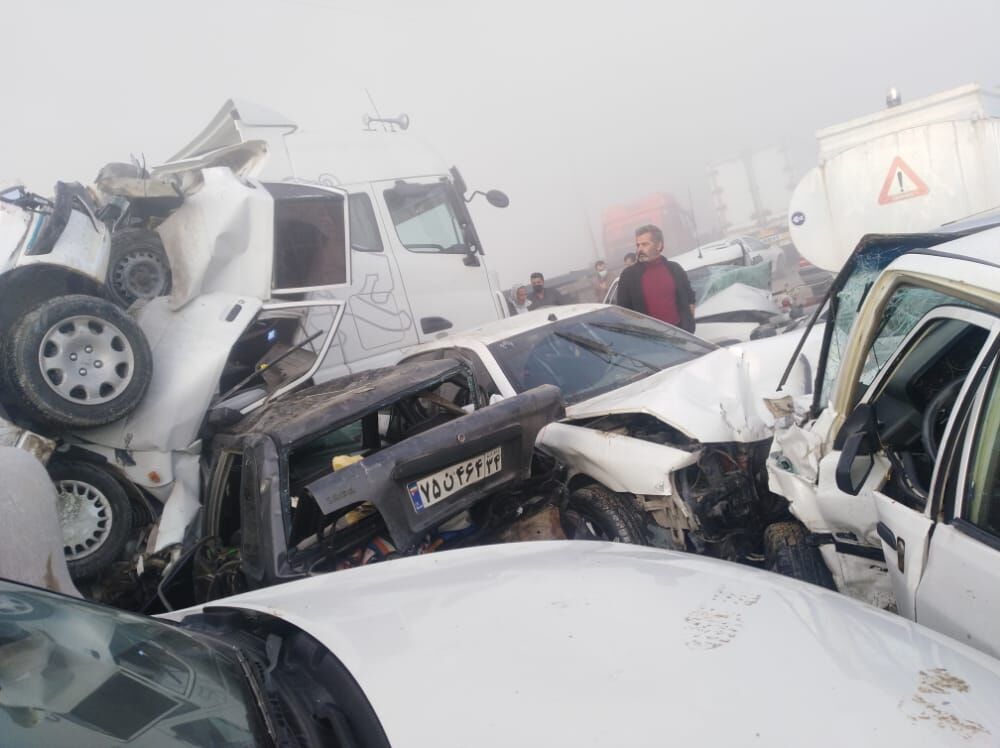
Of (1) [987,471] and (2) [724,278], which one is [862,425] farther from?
(2) [724,278]

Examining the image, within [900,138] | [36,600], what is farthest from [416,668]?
[900,138]

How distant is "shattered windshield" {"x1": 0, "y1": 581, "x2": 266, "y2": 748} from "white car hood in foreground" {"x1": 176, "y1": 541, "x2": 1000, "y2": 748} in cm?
25

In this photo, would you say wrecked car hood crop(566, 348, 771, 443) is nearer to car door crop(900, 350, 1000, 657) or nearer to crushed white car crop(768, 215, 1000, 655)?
crushed white car crop(768, 215, 1000, 655)

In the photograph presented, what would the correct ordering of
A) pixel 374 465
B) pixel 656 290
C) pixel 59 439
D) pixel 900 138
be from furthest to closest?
pixel 900 138
pixel 656 290
pixel 59 439
pixel 374 465

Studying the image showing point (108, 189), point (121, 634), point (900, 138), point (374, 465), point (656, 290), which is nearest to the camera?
point (121, 634)

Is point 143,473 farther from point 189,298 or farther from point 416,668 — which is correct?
point 416,668

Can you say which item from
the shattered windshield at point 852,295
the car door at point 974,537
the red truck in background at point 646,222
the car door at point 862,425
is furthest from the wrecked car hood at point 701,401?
the red truck in background at point 646,222

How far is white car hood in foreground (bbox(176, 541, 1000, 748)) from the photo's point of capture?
132 centimetres

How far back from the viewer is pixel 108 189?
486 centimetres

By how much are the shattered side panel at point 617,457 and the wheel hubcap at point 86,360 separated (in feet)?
8.06

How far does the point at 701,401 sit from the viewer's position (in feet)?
11.5

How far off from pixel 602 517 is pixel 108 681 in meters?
2.37

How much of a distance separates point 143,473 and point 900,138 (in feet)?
26.5

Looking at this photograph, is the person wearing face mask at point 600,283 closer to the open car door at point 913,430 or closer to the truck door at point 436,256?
the truck door at point 436,256
